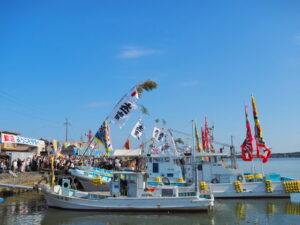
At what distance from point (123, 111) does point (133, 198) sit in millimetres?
6496

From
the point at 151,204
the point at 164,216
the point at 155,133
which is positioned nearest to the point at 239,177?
the point at 164,216

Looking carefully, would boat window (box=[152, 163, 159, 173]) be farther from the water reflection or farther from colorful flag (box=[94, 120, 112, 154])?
the water reflection

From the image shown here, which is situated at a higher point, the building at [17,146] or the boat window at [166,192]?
the building at [17,146]

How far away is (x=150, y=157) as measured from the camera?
2677cm

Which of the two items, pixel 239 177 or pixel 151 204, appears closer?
pixel 151 204

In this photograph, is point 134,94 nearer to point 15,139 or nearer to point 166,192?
point 166,192

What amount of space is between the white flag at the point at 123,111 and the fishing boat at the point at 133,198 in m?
4.06

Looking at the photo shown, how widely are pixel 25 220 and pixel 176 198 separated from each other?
993cm

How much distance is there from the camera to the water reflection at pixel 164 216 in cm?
1753

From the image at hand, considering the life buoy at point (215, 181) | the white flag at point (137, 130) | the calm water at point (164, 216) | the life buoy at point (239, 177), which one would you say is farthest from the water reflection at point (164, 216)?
the white flag at point (137, 130)

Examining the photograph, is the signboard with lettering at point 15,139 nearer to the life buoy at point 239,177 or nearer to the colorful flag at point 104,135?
the colorful flag at point 104,135

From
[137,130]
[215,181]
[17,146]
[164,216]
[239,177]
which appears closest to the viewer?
[164,216]

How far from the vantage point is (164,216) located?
61.7 ft

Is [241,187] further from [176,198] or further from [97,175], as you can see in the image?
[97,175]
